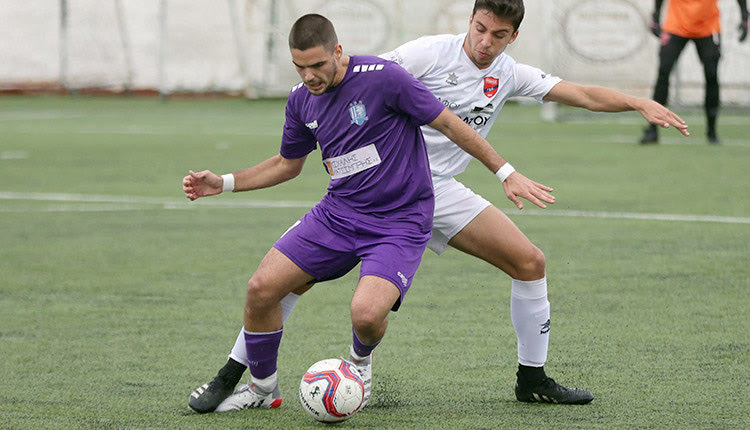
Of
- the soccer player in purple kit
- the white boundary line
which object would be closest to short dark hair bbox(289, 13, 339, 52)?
the soccer player in purple kit

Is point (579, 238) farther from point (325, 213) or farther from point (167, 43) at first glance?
point (167, 43)

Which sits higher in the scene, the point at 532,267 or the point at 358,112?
the point at 358,112

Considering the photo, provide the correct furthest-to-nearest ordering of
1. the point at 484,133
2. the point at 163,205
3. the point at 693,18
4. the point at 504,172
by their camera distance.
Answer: the point at 693,18 → the point at 163,205 → the point at 484,133 → the point at 504,172

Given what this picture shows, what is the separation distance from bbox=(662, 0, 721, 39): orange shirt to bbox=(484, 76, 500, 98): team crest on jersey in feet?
29.9

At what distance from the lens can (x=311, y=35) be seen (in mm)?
4285

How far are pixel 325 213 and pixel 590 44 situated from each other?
16443mm

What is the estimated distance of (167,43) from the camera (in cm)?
2528

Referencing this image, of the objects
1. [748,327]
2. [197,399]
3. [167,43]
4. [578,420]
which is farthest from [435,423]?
[167,43]

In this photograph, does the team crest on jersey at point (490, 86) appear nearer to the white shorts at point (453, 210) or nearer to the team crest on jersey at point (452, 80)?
the team crest on jersey at point (452, 80)

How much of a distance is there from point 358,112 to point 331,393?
3.62ft

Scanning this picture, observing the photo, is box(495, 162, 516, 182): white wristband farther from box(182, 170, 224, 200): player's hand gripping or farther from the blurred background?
the blurred background

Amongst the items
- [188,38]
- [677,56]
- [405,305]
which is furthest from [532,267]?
[188,38]

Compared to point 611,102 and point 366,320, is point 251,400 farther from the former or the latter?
point 611,102

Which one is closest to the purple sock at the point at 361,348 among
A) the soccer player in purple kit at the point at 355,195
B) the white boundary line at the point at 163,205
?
the soccer player in purple kit at the point at 355,195
